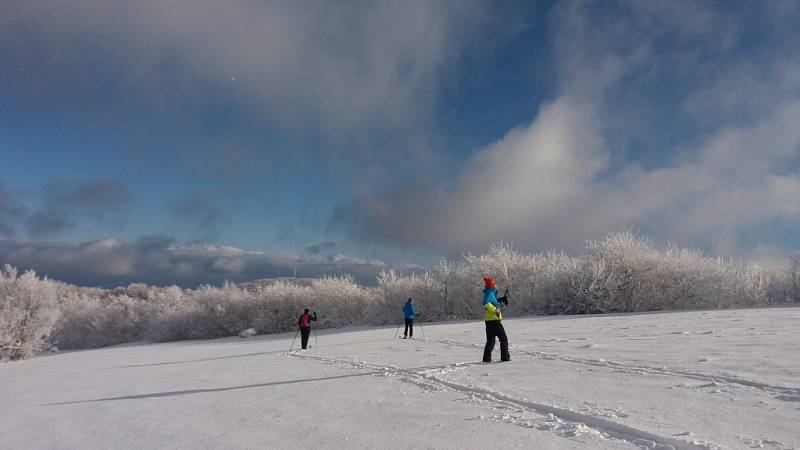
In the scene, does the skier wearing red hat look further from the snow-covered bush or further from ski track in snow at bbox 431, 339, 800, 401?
the snow-covered bush

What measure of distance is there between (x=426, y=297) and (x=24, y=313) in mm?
25168

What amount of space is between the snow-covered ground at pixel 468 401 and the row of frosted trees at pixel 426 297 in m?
16.3

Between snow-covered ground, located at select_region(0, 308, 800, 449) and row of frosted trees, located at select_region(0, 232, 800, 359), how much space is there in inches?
642

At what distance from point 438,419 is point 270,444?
2028 millimetres

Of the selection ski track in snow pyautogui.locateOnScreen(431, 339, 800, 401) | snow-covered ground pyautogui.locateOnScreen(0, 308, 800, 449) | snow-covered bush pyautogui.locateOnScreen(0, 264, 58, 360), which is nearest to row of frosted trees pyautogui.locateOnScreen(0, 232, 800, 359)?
snow-covered bush pyautogui.locateOnScreen(0, 264, 58, 360)

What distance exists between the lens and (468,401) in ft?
23.1

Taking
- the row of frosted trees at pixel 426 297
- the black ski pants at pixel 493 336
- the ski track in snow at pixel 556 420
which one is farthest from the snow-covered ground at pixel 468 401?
the row of frosted trees at pixel 426 297

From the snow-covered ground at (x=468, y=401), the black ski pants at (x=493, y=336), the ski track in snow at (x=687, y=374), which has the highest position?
the black ski pants at (x=493, y=336)

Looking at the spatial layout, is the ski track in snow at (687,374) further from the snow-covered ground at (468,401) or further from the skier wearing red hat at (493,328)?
the skier wearing red hat at (493,328)

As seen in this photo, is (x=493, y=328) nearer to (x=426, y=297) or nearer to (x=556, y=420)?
(x=556, y=420)

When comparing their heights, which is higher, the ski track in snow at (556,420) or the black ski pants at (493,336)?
the black ski pants at (493,336)

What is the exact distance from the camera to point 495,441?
5.13 meters

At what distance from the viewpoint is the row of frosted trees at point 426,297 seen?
27.7 metres

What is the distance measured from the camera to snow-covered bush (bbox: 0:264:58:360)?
2645cm
